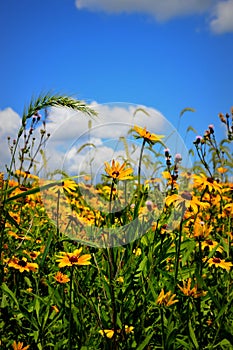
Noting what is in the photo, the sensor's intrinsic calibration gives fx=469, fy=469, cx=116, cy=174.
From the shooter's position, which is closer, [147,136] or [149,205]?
[147,136]

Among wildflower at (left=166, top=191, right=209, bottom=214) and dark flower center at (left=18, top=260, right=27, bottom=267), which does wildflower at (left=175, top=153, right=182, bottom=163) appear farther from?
dark flower center at (left=18, top=260, right=27, bottom=267)

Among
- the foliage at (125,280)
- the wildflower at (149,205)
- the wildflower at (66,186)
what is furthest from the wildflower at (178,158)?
the wildflower at (66,186)

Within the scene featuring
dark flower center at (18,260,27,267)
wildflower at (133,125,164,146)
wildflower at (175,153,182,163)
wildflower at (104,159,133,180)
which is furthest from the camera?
wildflower at (175,153,182,163)

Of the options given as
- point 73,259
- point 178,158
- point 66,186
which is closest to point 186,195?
point 178,158

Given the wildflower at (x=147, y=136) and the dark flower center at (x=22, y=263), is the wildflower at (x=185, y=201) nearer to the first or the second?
the wildflower at (x=147, y=136)

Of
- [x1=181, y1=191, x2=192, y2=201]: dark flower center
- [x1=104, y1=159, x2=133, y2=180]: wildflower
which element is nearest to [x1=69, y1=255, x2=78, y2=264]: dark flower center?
[x1=104, y1=159, x2=133, y2=180]: wildflower

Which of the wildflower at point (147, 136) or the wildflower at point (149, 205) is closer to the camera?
the wildflower at point (147, 136)

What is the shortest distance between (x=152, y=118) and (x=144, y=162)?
19 cm

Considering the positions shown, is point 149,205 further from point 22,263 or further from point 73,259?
point 73,259

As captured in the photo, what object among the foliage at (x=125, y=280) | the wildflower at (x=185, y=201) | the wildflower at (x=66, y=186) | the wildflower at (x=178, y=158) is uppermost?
the wildflower at (x=178, y=158)

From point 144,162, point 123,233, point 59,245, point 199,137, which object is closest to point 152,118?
point 144,162

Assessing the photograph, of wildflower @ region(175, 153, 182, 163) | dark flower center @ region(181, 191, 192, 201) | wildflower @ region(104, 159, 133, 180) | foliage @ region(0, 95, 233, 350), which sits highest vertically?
wildflower @ region(175, 153, 182, 163)

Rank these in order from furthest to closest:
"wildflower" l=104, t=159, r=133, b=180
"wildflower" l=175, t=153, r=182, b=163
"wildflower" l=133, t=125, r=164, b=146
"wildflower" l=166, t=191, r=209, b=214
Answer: "wildflower" l=175, t=153, r=182, b=163
"wildflower" l=166, t=191, r=209, b=214
"wildflower" l=133, t=125, r=164, b=146
"wildflower" l=104, t=159, r=133, b=180

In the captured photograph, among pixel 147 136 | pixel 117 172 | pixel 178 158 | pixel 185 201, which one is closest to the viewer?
pixel 117 172
